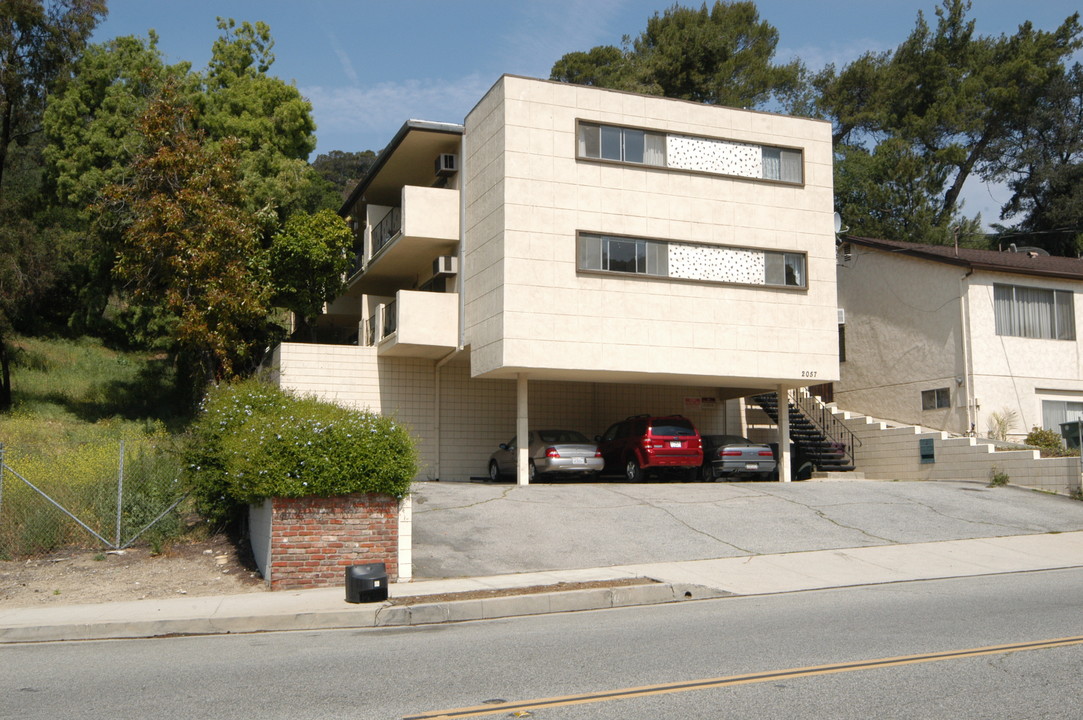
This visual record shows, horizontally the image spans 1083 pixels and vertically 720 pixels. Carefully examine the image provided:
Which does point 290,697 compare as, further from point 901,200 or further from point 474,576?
point 901,200

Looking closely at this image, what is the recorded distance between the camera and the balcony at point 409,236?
26.2m

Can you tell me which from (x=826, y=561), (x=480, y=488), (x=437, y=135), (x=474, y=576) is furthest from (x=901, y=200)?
(x=474, y=576)

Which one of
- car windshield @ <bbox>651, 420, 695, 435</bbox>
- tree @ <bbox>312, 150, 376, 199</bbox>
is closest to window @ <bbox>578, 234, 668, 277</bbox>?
car windshield @ <bbox>651, 420, 695, 435</bbox>

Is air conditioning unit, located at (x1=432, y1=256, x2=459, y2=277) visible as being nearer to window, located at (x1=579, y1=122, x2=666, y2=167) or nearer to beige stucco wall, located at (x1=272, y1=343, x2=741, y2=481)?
beige stucco wall, located at (x1=272, y1=343, x2=741, y2=481)

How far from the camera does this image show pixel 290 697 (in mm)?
7516

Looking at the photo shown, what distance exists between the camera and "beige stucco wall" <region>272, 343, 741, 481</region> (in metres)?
26.8

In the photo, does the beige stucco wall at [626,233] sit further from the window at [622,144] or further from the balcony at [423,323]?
the balcony at [423,323]

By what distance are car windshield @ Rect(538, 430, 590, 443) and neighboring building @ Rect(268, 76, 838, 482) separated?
126 cm

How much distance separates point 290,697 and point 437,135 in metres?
20.9

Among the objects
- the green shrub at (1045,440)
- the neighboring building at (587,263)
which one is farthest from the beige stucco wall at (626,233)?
the green shrub at (1045,440)

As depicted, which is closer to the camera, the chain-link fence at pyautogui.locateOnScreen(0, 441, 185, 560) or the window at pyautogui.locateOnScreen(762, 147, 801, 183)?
the chain-link fence at pyautogui.locateOnScreen(0, 441, 185, 560)

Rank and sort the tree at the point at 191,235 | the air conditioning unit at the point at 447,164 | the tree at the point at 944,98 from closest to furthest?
the tree at the point at 191,235
the air conditioning unit at the point at 447,164
the tree at the point at 944,98

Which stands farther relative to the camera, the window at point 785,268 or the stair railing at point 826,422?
the stair railing at point 826,422

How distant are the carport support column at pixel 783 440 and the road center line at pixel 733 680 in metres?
17.0
